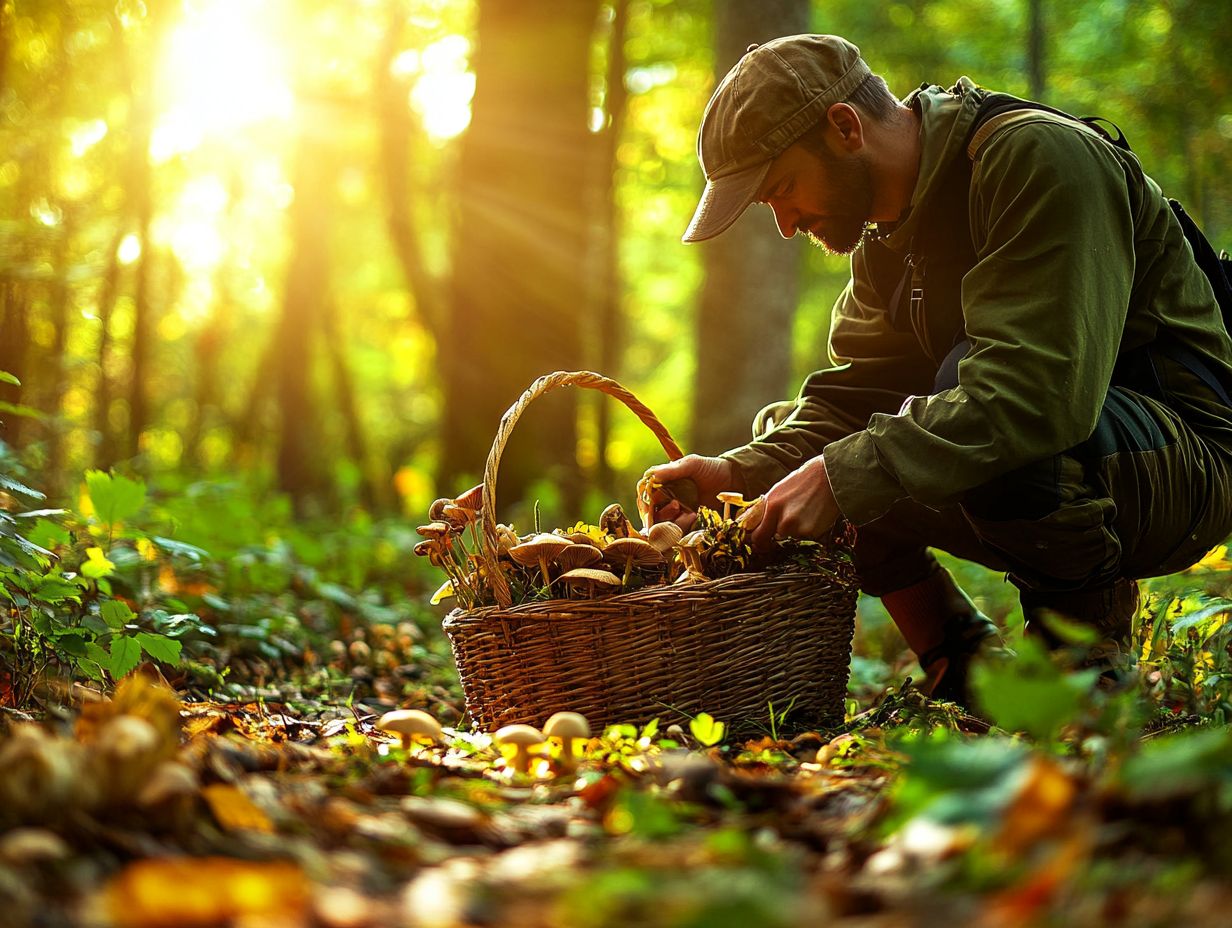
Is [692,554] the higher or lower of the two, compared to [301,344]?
lower

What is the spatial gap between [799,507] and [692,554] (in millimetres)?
310

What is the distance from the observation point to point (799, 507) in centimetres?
283

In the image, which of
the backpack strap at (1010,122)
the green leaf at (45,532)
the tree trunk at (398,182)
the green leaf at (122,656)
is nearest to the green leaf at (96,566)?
the green leaf at (45,532)

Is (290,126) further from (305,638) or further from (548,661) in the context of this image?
(548,661)

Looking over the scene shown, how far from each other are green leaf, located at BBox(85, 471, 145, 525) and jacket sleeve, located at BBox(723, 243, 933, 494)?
6.01 ft

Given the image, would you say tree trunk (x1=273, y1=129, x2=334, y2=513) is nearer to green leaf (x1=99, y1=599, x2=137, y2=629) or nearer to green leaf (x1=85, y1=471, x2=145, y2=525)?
green leaf (x1=85, y1=471, x2=145, y2=525)

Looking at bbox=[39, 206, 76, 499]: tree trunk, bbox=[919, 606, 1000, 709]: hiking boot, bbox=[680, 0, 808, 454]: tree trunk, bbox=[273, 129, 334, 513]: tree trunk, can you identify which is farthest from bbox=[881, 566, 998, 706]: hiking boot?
bbox=[273, 129, 334, 513]: tree trunk

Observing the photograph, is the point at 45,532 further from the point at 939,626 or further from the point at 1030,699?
the point at 939,626

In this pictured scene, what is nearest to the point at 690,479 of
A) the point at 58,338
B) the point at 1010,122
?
the point at 1010,122

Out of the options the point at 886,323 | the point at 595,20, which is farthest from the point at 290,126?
the point at 886,323

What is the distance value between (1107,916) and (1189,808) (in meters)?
0.34

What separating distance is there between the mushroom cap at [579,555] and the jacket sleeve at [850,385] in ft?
2.45

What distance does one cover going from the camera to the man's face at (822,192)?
3125 mm

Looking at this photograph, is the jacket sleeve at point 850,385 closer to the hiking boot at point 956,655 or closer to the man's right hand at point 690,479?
the man's right hand at point 690,479
